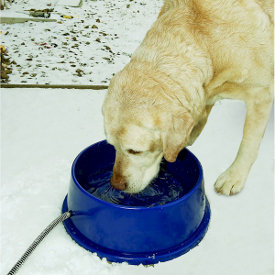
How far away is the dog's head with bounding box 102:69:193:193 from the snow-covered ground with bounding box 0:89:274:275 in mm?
576

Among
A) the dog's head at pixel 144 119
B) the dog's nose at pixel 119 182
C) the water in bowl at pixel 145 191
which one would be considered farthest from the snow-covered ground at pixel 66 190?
the dog's head at pixel 144 119

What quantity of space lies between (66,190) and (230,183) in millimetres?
1002

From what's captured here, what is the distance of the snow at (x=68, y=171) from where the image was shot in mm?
1815

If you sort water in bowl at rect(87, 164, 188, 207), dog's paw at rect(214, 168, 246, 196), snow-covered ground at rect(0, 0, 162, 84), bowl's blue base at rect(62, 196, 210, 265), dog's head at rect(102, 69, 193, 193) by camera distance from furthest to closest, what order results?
snow-covered ground at rect(0, 0, 162, 84)
dog's paw at rect(214, 168, 246, 196)
water in bowl at rect(87, 164, 188, 207)
bowl's blue base at rect(62, 196, 210, 265)
dog's head at rect(102, 69, 193, 193)

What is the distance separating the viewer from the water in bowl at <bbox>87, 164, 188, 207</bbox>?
2.16 metres

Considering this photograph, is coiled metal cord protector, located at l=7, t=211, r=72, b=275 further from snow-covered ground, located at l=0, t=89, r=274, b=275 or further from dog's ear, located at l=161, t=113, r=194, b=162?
dog's ear, located at l=161, t=113, r=194, b=162

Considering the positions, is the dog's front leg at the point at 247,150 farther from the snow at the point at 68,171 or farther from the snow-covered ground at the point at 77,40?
the snow-covered ground at the point at 77,40

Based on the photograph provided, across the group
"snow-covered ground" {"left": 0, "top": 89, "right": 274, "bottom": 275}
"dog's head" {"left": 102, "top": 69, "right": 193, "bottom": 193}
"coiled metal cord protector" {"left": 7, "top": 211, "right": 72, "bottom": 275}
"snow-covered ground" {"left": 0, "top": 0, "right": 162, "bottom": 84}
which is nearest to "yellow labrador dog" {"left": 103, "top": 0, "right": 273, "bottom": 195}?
"dog's head" {"left": 102, "top": 69, "right": 193, "bottom": 193}

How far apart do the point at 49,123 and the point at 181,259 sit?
154 centimetres

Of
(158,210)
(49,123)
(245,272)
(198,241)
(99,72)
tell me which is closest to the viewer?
(158,210)

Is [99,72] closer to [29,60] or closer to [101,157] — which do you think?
[29,60]

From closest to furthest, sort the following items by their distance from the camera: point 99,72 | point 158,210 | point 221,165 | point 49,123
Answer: point 158,210 → point 221,165 → point 49,123 → point 99,72

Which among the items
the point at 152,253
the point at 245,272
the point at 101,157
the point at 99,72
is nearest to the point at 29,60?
the point at 99,72

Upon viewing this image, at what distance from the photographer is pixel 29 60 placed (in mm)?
4105
